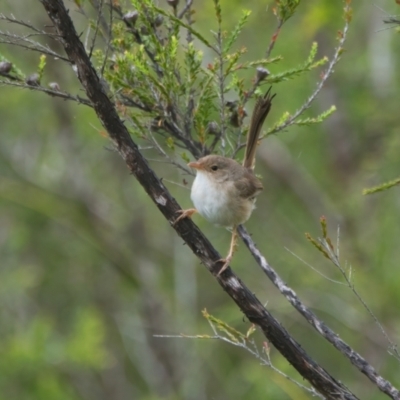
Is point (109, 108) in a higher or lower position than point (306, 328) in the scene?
higher

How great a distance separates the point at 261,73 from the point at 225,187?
0.86 m

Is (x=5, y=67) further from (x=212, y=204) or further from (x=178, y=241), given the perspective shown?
(x=178, y=241)

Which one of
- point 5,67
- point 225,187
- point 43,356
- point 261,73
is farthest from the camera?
point 43,356

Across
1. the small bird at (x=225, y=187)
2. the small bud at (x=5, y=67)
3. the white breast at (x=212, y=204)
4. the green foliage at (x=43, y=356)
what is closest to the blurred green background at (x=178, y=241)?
the green foliage at (x=43, y=356)

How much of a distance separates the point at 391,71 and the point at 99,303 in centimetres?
652

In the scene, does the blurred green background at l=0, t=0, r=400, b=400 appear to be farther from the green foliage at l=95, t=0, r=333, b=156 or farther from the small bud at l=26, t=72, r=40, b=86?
the small bud at l=26, t=72, r=40, b=86

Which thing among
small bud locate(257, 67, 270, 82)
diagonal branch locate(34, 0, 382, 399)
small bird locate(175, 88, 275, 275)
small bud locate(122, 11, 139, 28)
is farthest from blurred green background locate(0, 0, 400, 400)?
diagonal branch locate(34, 0, 382, 399)

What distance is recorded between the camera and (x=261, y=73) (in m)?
4.10

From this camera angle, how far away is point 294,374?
Result: 9.34 m

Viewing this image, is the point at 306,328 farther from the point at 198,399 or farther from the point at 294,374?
the point at 294,374

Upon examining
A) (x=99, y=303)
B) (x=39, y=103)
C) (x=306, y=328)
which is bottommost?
(x=99, y=303)

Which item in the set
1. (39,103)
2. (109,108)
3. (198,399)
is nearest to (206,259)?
(109,108)

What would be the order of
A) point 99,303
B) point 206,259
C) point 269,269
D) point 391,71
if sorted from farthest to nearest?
point 99,303, point 391,71, point 269,269, point 206,259

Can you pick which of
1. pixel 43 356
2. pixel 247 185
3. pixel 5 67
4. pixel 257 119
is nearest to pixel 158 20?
pixel 257 119
